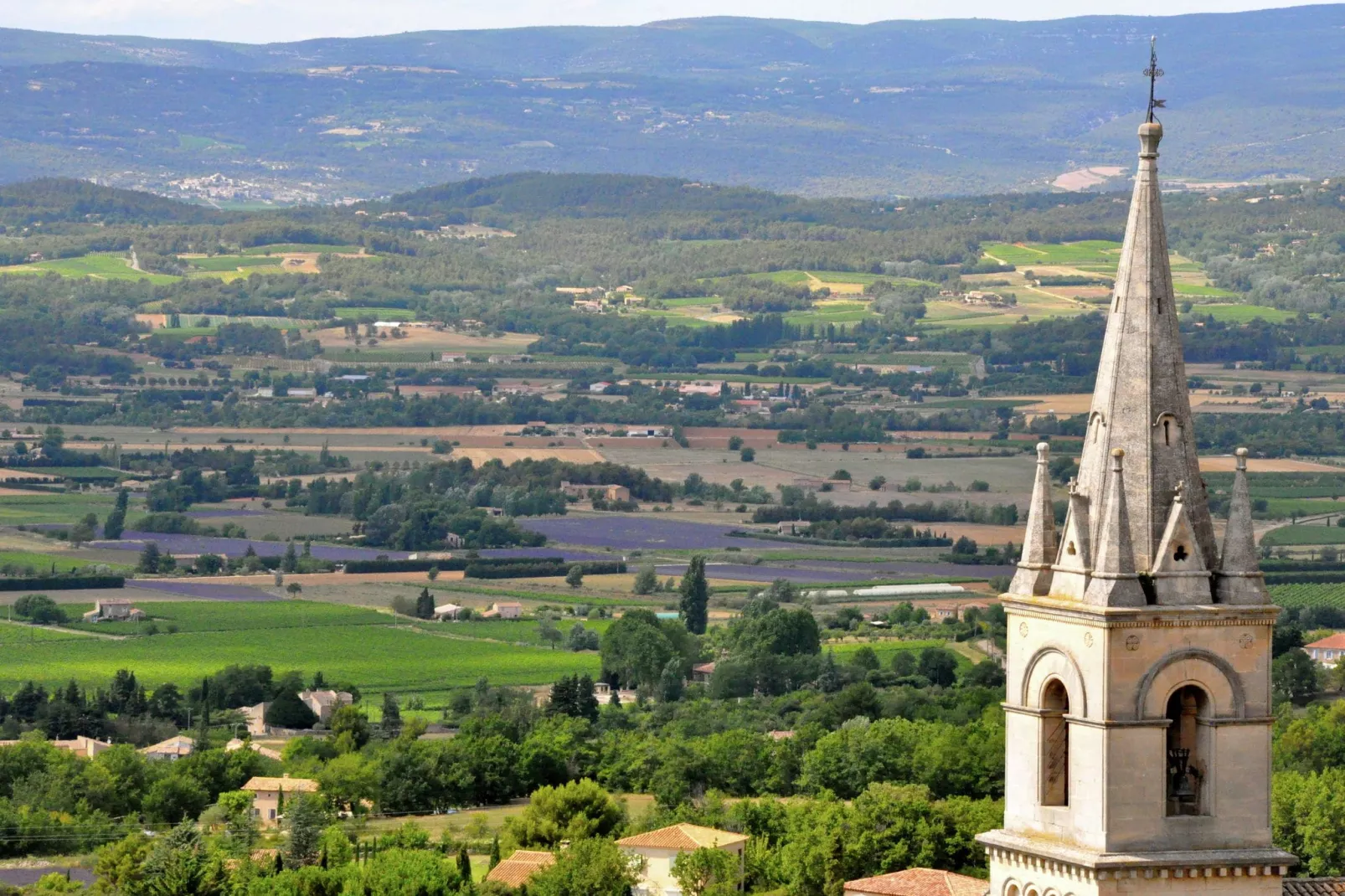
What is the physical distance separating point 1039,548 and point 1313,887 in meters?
7.06

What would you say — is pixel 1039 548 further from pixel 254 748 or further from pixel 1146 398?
pixel 254 748

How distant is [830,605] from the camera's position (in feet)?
474

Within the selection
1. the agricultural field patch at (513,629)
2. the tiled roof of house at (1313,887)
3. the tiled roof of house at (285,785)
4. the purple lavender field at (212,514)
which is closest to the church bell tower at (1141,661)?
the tiled roof of house at (1313,887)

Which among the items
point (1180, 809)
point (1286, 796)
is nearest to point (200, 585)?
point (1286, 796)

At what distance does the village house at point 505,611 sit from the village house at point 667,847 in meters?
72.2

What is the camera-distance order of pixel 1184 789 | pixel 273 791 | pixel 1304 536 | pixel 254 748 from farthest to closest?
pixel 1304 536, pixel 254 748, pixel 273 791, pixel 1184 789

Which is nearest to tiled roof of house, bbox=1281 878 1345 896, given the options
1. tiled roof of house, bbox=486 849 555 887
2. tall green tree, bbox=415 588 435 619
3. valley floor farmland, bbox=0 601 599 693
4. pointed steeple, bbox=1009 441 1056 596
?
pointed steeple, bbox=1009 441 1056 596

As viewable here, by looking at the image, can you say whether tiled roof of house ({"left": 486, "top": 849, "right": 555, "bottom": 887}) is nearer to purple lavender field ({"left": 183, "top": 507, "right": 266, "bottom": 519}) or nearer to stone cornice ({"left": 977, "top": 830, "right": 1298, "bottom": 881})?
stone cornice ({"left": 977, "top": 830, "right": 1298, "bottom": 881})

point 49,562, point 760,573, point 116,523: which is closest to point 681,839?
point 760,573

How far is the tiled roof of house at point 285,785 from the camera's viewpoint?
278 ft

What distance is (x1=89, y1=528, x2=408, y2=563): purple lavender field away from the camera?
173250mm

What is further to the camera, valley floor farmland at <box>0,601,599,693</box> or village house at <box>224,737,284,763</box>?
valley floor farmland at <box>0,601,599,693</box>

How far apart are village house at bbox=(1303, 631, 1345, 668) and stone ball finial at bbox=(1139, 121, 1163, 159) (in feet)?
285

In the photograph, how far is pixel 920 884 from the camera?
2295 inches
